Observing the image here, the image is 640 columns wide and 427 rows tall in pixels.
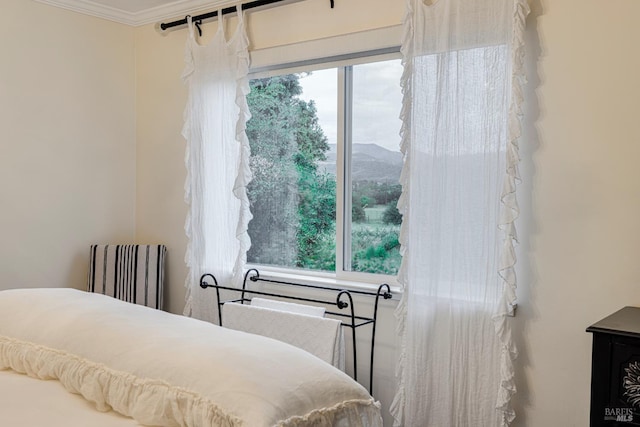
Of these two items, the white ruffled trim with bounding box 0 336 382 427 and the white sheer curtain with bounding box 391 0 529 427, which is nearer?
the white ruffled trim with bounding box 0 336 382 427

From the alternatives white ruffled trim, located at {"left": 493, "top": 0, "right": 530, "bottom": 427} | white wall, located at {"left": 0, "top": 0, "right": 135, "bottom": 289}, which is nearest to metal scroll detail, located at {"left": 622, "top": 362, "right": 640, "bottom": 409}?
white ruffled trim, located at {"left": 493, "top": 0, "right": 530, "bottom": 427}

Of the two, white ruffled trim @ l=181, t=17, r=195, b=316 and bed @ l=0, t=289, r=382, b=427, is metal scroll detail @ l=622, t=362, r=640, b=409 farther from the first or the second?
white ruffled trim @ l=181, t=17, r=195, b=316

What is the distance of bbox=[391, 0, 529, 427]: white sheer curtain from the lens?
7.58ft

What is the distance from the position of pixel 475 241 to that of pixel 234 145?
1.51m

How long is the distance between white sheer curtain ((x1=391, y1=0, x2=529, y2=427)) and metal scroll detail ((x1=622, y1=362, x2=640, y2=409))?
1.90ft

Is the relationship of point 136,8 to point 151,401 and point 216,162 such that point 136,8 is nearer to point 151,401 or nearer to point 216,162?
point 216,162

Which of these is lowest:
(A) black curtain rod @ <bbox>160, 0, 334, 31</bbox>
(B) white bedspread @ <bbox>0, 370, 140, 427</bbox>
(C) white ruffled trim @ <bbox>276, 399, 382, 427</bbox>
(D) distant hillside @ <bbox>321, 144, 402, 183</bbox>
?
(B) white bedspread @ <bbox>0, 370, 140, 427</bbox>

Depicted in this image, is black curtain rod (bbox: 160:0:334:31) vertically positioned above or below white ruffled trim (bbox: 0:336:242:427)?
above

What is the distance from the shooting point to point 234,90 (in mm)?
3283

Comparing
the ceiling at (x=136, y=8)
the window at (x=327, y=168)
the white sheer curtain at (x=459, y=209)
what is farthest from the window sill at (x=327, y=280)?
the ceiling at (x=136, y=8)

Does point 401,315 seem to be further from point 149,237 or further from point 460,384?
point 149,237

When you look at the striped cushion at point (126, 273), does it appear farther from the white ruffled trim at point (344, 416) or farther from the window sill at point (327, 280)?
the white ruffled trim at point (344, 416)

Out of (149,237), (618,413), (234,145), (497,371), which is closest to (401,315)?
(497,371)

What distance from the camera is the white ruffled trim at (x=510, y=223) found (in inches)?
89.0
